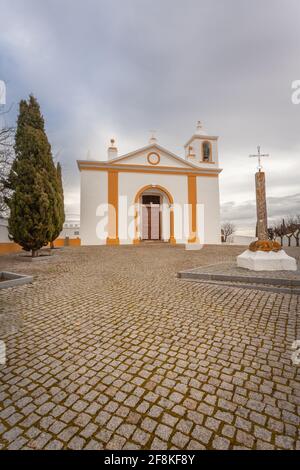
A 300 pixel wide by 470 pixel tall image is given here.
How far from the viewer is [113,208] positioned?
17.1 m

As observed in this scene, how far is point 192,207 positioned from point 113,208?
6.47 m

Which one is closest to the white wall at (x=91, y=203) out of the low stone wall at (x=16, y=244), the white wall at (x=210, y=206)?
the low stone wall at (x=16, y=244)

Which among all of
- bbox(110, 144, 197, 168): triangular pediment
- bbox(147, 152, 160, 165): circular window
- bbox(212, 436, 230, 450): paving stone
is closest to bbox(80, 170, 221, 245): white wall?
bbox(110, 144, 197, 168): triangular pediment

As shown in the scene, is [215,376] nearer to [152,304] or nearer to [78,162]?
[152,304]

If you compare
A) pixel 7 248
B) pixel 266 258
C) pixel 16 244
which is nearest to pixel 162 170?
pixel 16 244

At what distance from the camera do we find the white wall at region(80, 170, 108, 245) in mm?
16766

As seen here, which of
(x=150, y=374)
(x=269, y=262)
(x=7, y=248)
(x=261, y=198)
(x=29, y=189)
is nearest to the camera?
(x=150, y=374)

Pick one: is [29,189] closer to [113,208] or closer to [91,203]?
[91,203]

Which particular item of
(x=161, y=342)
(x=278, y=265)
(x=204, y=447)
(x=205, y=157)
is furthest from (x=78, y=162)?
(x=204, y=447)

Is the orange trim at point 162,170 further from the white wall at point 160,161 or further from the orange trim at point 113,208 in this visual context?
the orange trim at point 113,208

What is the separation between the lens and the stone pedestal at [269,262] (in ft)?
20.6

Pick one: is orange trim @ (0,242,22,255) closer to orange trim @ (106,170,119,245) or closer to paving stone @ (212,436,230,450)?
orange trim @ (106,170,119,245)

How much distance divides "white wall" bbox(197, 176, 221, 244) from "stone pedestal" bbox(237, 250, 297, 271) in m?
12.1

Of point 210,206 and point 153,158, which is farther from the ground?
point 153,158
